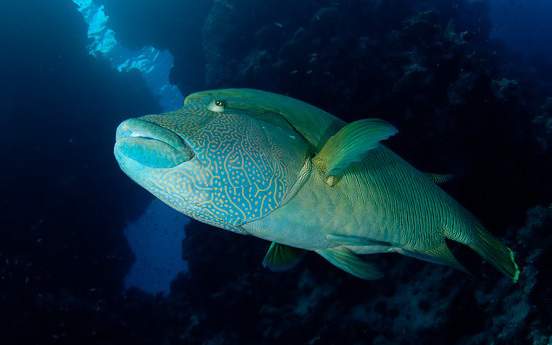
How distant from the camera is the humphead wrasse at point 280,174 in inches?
44.1

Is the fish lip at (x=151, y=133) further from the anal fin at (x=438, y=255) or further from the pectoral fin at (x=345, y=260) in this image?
the anal fin at (x=438, y=255)

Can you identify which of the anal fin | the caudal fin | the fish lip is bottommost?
the caudal fin

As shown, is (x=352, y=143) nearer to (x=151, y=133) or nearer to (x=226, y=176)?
(x=226, y=176)

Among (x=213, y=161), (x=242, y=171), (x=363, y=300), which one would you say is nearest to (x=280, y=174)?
(x=242, y=171)

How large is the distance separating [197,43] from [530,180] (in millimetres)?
16918

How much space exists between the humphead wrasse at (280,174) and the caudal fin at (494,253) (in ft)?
0.75

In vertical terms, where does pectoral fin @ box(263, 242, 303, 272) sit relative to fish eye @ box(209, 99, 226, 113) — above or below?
below

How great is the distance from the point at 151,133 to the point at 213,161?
0.22m

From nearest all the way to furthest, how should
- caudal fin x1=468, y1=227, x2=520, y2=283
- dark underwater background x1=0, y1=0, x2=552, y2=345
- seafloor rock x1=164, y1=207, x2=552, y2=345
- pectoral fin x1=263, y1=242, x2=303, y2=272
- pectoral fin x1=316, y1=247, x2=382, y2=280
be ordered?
1. pectoral fin x1=316, y1=247, x2=382, y2=280
2. caudal fin x1=468, y1=227, x2=520, y2=283
3. pectoral fin x1=263, y1=242, x2=303, y2=272
4. seafloor rock x1=164, y1=207, x2=552, y2=345
5. dark underwater background x1=0, y1=0, x2=552, y2=345

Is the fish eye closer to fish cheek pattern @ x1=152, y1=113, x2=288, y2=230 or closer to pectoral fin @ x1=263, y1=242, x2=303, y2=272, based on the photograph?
fish cheek pattern @ x1=152, y1=113, x2=288, y2=230

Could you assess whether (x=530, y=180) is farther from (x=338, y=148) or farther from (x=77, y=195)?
(x=77, y=195)

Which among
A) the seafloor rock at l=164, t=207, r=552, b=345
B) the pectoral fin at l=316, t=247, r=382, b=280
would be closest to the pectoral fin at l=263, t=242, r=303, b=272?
the pectoral fin at l=316, t=247, r=382, b=280

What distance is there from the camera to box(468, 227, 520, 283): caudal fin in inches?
65.8

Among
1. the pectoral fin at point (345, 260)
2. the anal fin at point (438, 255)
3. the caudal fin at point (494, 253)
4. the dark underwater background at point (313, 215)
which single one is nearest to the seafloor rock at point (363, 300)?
the dark underwater background at point (313, 215)
